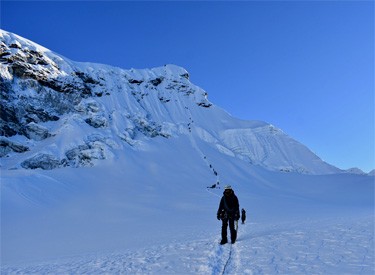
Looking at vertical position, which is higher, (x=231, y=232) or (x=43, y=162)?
(x=43, y=162)

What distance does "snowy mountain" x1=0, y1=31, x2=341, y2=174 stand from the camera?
179 feet

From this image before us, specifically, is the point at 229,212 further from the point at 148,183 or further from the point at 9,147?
the point at 9,147

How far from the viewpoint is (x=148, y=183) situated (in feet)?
152

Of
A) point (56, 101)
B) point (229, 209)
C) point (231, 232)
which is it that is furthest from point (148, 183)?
point (231, 232)

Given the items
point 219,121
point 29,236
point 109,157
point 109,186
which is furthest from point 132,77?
point 29,236

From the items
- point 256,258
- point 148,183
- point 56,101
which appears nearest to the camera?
point 256,258

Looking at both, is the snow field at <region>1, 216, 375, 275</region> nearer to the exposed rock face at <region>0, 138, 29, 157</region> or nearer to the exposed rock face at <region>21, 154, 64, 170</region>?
the exposed rock face at <region>21, 154, 64, 170</region>

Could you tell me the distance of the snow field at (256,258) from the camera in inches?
317

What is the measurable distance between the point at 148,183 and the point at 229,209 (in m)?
35.6

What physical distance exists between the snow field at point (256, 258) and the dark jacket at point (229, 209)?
38.7 inches

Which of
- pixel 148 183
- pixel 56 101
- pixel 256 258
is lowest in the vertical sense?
pixel 256 258

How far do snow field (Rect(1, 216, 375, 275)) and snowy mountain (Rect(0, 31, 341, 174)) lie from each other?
139ft

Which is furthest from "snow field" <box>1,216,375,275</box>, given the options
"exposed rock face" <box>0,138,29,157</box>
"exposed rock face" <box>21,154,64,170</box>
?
"exposed rock face" <box>0,138,29,157</box>

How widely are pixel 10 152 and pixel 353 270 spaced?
55.6m
